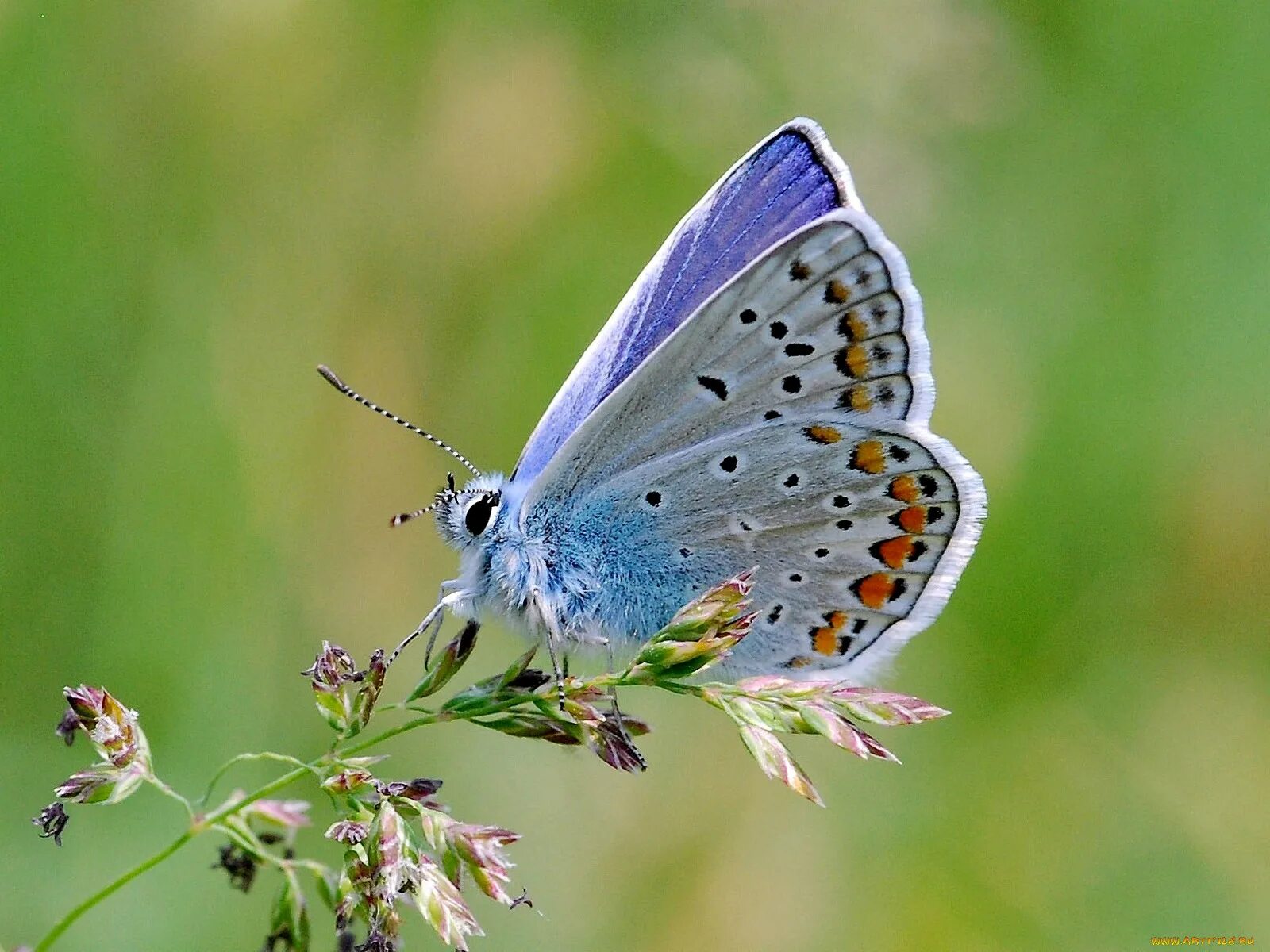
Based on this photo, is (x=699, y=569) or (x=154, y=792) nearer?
(x=699, y=569)

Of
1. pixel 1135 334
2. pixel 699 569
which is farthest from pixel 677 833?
pixel 1135 334

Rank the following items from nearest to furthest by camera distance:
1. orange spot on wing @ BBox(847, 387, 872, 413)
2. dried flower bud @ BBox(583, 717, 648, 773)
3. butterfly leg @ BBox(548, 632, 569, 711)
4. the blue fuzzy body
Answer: dried flower bud @ BBox(583, 717, 648, 773), butterfly leg @ BBox(548, 632, 569, 711), orange spot on wing @ BBox(847, 387, 872, 413), the blue fuzzy body

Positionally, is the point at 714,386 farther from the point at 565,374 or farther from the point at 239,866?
the point at 565,374

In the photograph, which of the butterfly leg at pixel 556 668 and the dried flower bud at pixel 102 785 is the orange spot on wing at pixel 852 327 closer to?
the butterfly leg at pixel 556 668

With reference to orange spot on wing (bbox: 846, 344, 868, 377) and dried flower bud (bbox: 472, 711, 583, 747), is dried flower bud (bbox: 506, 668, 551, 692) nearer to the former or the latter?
dried flower bud (bbox: 472, 711, 583, 747)

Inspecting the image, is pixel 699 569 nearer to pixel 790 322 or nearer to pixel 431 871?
pixel 790 322

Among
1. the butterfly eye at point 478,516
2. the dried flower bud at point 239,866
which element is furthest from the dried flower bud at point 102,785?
the butterfly eye at point 478,516

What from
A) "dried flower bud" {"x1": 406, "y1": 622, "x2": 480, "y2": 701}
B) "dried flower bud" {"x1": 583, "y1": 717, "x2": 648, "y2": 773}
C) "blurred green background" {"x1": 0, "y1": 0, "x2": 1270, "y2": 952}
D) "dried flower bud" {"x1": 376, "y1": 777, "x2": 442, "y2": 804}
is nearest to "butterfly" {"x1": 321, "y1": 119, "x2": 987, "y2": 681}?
"dried flower bud" {"x1": 406, "y1": 622, "x2": 480, "y2": 701}

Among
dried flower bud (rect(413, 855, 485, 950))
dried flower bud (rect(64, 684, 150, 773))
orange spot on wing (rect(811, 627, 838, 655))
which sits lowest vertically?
dried flower bud (rect(64, 684, 150, 773))
